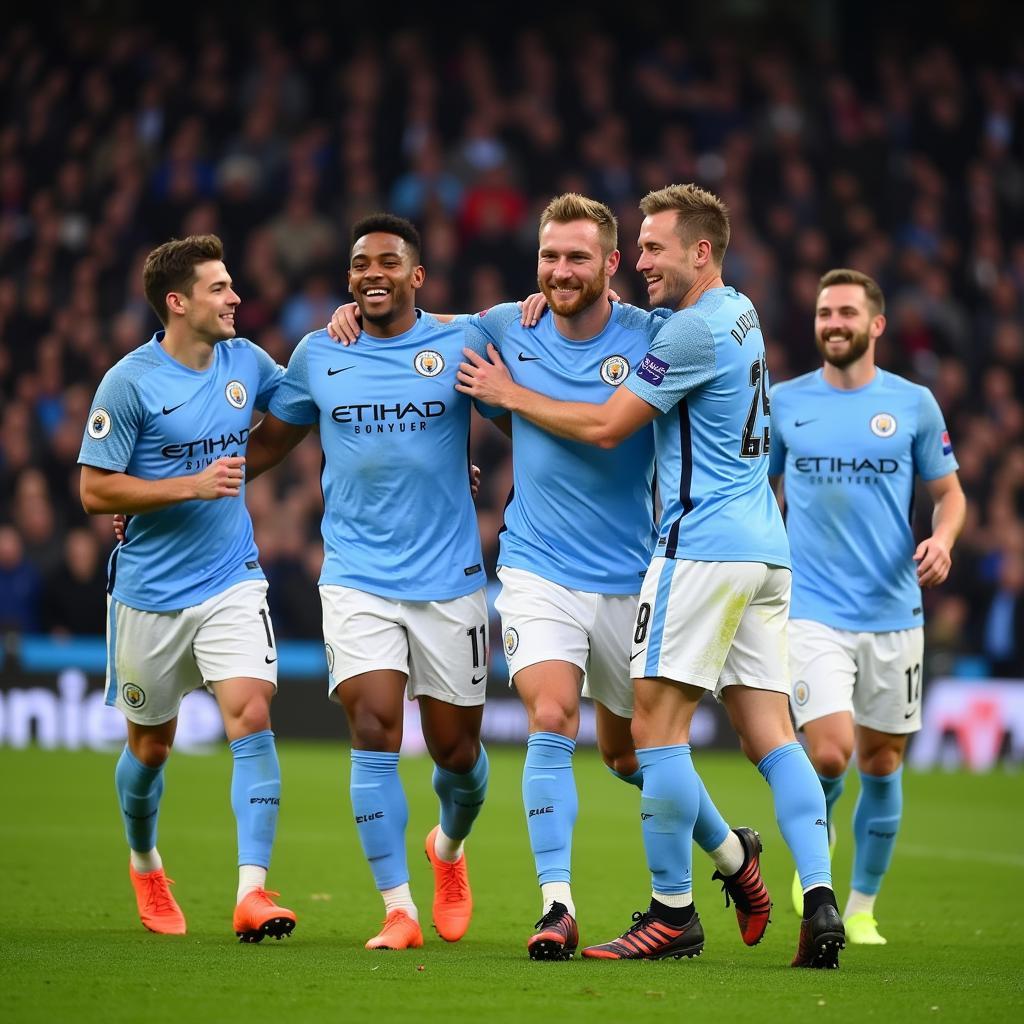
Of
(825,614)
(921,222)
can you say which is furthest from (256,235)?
(825,614)

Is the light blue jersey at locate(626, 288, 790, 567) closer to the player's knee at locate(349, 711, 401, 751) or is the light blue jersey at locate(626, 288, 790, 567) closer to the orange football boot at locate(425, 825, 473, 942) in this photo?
the player's knee at locate(349, 711, 401, 751)

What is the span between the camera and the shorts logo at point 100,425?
7.20m

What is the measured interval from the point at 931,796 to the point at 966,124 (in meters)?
11.0

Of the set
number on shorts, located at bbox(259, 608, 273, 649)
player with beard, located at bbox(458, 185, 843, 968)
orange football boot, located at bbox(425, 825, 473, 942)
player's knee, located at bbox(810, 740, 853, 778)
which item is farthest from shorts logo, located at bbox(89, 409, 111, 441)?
player's knee, located at bbox(810, 740, 853, 778)

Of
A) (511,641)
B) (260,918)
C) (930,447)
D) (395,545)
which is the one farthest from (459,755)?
(930,447)

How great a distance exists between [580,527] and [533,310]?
878 millimetres

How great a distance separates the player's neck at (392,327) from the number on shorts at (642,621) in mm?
1646

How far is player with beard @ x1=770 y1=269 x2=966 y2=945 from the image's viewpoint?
26.5 ft

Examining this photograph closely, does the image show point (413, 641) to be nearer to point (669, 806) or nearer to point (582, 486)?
point (582, 486)

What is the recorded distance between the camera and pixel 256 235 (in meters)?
19.1

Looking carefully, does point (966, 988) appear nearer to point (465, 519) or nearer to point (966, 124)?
point (465, 519)

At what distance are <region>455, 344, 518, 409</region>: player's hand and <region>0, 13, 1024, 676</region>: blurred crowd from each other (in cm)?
926

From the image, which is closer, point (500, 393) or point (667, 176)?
point (500, 393)

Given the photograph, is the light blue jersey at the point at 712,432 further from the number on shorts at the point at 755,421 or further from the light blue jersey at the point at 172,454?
the light blue jersey at the point at 172,454
